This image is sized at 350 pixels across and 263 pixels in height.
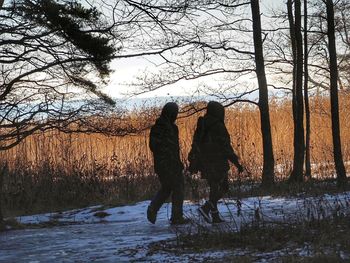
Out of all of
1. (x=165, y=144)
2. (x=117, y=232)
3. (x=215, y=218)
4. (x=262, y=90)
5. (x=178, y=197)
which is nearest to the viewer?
(x=215, y=218)

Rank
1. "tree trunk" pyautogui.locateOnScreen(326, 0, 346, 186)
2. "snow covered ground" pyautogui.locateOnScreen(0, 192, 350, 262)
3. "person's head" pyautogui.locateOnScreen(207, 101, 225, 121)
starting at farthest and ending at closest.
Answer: "tree trunk" pyautogui.locateOnScreen(326, 0, 346, 186)
"person's head" pyautogui.locateOnScreen(207, 101, 225, 121)
"snow covered ground" pyautogui.locateOnScreen(0, 192, 350, 262)

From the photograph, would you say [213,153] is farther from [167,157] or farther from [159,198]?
[159,198]

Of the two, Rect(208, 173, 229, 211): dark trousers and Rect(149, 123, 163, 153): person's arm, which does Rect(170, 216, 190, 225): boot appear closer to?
Rect(208, 173, 229, 211): dark trousers

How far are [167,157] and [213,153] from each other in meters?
0.67

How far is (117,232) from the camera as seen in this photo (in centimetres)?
823

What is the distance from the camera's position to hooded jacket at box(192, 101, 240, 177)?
8.02 metres

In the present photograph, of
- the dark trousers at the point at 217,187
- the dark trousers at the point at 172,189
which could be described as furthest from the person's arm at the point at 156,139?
the dark trousers at the point at 217,187

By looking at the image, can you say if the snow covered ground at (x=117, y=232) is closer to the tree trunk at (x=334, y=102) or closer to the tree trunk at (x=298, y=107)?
the tree trunk at (x=334, y=102)

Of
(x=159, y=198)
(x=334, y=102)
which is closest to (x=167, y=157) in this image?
(x=159, y=198)

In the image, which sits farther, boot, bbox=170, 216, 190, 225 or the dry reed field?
the dry reed field

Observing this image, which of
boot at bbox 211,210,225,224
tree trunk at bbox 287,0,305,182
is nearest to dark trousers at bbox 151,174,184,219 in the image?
boot at bbox 211,210,225,224

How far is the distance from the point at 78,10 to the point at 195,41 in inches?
145

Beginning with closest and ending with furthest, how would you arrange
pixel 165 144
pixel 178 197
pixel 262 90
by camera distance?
pixel 165 144 < pixel 178 197 < pixel 262 90

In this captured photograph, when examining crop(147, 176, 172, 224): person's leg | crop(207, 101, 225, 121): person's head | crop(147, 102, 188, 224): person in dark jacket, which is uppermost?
crop(207, 101, 225, 121): person's head
